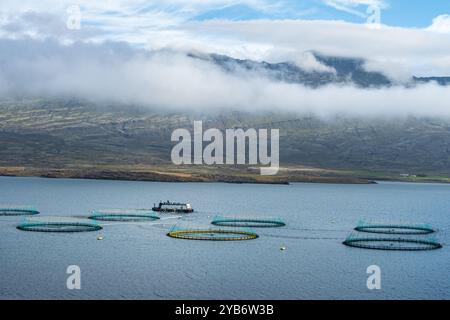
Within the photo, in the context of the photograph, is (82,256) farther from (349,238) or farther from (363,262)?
(349,238)

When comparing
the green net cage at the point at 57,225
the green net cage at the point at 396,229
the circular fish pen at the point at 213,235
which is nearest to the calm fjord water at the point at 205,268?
the circular fish pen at the point at 213,235

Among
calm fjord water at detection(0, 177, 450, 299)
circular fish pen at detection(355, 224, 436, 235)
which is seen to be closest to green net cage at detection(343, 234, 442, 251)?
calm fjord water at detection(0, 177, 450, 299)

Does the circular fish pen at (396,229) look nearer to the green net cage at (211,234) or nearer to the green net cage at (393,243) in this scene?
the green net cage at (393,243)

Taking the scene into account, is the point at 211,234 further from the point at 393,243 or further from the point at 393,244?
the point at 393,243

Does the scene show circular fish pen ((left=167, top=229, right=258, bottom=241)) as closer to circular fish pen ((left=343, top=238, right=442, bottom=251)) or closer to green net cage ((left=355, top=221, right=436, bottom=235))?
circular fish pen ((left=343, top=238, right=442, bottom=251))
